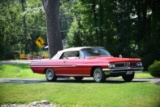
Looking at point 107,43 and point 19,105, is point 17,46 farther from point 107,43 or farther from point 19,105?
point 107,43

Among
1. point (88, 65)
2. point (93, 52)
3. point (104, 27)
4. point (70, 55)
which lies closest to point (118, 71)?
point (88, 65)

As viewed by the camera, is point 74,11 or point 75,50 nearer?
point 75,50

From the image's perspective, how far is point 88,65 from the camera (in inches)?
381

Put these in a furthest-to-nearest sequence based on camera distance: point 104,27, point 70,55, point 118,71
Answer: point 104,27
point 70,55
point 118,71

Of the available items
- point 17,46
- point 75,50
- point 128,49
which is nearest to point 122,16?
point 128,49

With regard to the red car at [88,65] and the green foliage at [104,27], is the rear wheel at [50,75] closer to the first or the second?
the red car at [88,65]

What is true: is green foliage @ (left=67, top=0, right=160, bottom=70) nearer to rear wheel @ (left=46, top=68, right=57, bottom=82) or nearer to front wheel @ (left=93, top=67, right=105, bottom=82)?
rear wheel @ (left=46, top=68, right=57, bottom=82)

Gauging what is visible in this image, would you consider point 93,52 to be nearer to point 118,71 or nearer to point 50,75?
point 118,71

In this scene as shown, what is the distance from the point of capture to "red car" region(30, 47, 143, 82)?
9172 mm

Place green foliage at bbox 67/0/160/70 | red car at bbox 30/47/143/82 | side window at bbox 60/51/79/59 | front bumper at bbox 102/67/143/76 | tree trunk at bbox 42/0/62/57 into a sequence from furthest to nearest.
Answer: green foliage at bbox 67/0/160/70 < tree trunk at bbox 42/0/62/57 < side window at bbox 60/51/79/59 < red car at bbox 30/47/143/82 < front bumper at bbox 102/67/143/76

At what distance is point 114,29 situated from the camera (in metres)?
19.0

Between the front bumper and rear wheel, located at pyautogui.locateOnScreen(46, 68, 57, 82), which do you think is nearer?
the front bumper

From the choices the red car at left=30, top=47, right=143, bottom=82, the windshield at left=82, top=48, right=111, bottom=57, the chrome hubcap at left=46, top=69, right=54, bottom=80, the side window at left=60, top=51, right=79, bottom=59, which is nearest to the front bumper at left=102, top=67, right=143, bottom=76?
the red car at left=30, top=47, right=143, bottom=82

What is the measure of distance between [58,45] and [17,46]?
10.4 meters
